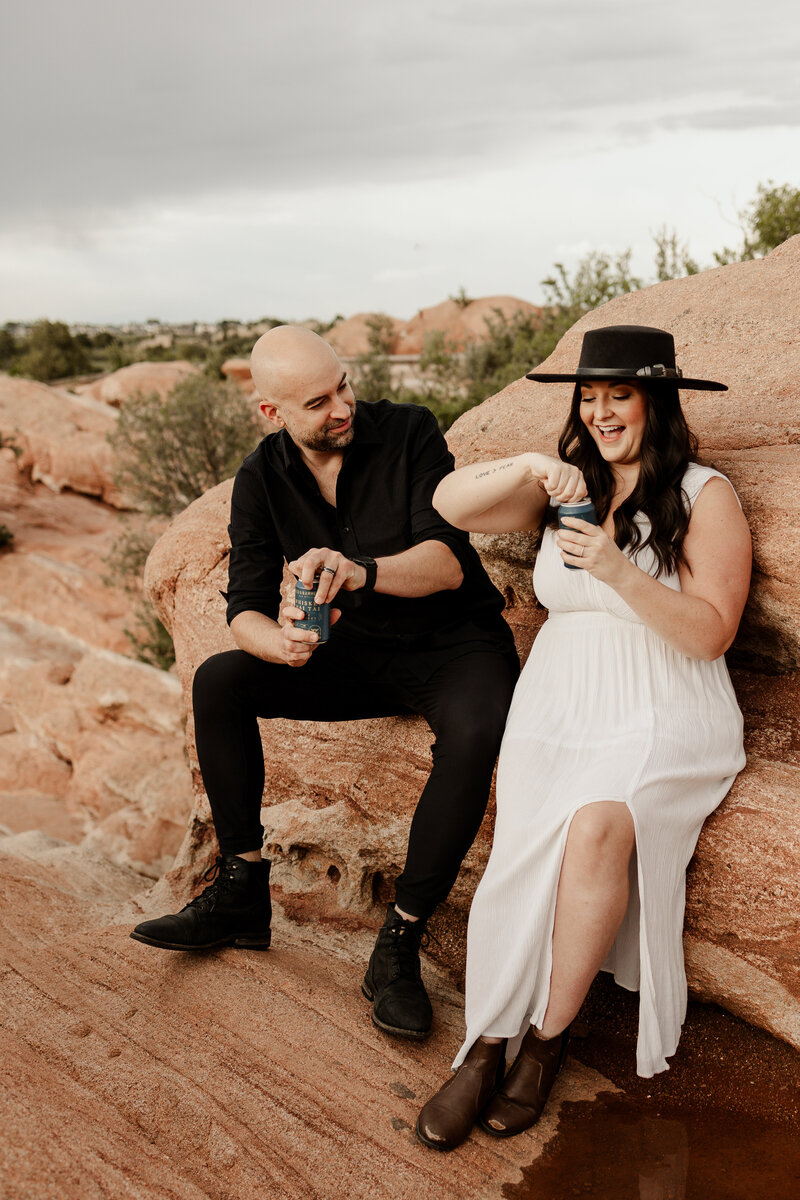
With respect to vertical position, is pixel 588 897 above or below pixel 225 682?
below

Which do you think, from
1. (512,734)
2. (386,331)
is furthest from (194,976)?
(386,331)

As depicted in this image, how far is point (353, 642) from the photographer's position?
3748mm

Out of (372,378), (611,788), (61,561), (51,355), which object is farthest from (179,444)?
(51,355)

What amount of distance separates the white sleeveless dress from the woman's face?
0.71 feet

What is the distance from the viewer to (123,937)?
383 cm

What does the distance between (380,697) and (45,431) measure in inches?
557

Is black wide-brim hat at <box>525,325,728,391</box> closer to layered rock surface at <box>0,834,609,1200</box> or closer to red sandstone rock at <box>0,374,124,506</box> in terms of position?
layered rock surface at <box>0,834,609,1200</box>

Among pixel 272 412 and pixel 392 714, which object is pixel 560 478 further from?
pixel 392 714

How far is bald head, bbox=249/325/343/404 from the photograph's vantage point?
3.48 meters

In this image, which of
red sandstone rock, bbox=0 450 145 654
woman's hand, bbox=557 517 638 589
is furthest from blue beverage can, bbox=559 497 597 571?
red sandstone rock, bbox=0 450 145 654

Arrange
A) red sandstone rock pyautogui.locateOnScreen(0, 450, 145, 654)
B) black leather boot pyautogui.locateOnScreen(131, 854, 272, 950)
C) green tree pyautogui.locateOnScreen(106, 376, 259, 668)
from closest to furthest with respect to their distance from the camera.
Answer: black leather boot pyautogui.locateOnScreen(131, 854, 272, 950), red sandstone rock pyautogui.locateOnScreen(0, 450, 145, 654), green tree pyautogui.locateOnScreen(106, 376, 259, 668)

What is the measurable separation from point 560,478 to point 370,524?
3.20 ft

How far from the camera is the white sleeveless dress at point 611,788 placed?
2830 millimetres

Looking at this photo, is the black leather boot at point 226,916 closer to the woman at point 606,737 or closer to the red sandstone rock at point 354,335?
the woman at point 606,737
